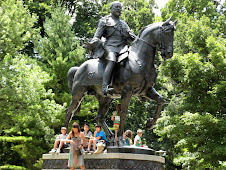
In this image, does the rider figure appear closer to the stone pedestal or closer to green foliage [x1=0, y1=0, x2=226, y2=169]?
the stone pedestal

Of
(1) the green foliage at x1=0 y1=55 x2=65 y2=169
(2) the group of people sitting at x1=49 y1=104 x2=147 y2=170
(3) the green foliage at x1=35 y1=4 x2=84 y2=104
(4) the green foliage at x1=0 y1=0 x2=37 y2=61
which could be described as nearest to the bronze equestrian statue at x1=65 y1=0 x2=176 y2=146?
(2) the group of people sitting at x1=49 y1=104 x2=147 y2=170

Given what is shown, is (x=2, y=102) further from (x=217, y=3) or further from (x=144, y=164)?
(x=217, y=3)

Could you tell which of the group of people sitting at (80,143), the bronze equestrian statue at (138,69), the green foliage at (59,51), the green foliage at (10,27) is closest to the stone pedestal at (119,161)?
the group of people sitting at (80,143)

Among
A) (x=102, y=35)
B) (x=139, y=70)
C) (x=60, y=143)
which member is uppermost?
(x=102, y=35)

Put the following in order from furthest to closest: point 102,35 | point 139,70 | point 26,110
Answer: point 26,110, point 102,35, point 139,70

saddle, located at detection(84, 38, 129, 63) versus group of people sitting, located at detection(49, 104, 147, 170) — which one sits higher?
saddle, located at detection(84, 38, 129, 63)

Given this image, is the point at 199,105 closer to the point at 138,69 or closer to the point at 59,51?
the point at 59,51

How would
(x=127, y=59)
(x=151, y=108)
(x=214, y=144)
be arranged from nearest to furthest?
(x=127, y=59) < (x=214, y=144) < (x=151, y=108)

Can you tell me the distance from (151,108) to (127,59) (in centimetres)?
1738

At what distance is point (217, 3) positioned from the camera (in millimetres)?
33500

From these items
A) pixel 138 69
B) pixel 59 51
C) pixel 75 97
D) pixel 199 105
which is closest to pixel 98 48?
pixel 138 69

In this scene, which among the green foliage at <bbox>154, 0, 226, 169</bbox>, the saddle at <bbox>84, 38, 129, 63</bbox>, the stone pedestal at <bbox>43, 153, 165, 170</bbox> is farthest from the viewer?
the green foliage at <bbox>154, 0, 226, 169</bbox>

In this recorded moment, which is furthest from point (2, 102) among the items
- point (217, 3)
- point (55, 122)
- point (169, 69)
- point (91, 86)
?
point (217, 3)

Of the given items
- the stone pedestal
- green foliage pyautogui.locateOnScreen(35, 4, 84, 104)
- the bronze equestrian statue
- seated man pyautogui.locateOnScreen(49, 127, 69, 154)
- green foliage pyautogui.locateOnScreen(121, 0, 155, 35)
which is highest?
green foliage pyautogui.locateOnScreen(121, 0, 155, 35)
